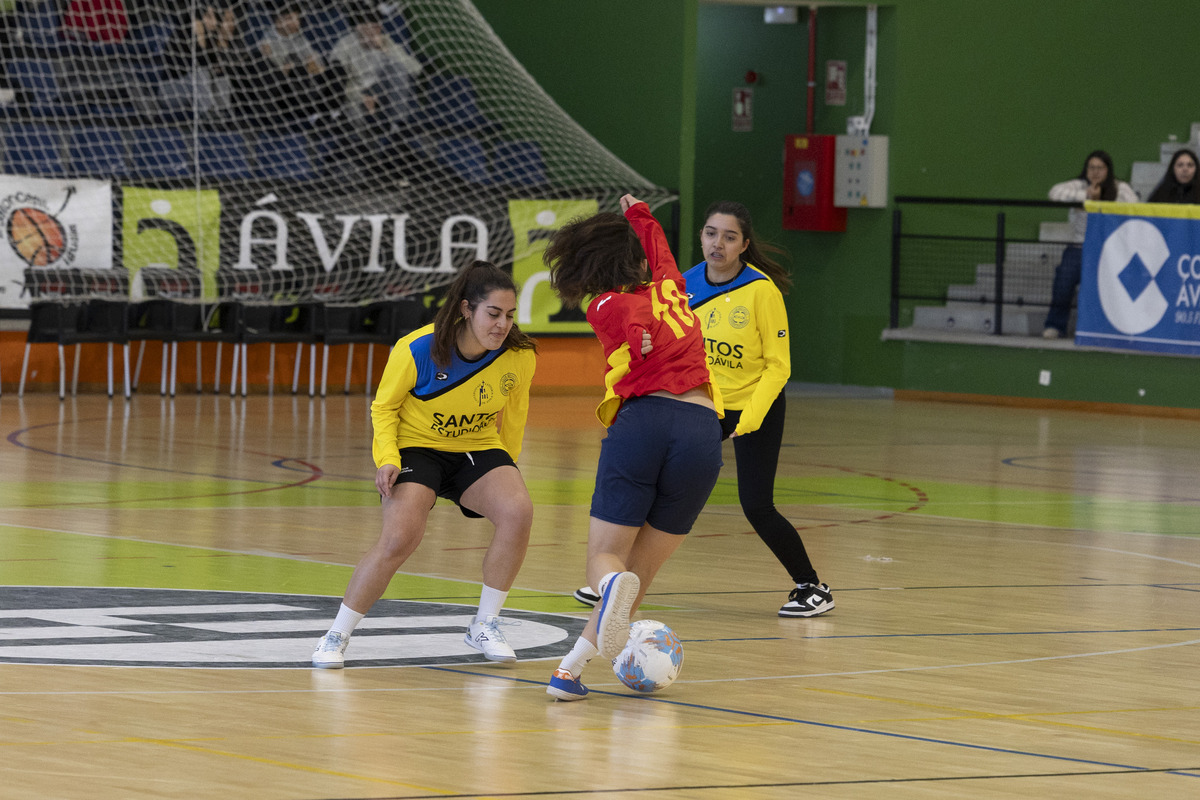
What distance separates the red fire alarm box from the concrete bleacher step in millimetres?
1449

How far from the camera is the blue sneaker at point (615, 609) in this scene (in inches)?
Answer: 212

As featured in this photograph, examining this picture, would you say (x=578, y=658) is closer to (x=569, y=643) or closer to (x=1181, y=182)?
(x=569, y=643)

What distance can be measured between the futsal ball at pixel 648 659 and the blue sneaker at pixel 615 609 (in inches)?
8.6

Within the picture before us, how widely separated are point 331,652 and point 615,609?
113 cm

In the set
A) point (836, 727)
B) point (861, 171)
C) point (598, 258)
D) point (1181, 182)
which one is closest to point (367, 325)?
point (861, 171)

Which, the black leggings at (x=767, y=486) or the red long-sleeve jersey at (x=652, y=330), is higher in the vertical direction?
the red long-sleeve jersey at (x=652, y=330)

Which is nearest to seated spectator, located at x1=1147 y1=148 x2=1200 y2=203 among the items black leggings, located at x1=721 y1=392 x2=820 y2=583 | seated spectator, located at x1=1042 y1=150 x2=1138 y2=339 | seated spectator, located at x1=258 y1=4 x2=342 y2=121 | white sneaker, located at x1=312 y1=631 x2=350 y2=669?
seated spectator, located at x1=1042 y1=150 x2=1138 y2=339

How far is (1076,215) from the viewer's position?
1920cm

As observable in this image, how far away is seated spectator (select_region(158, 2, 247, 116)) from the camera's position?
59.3ft

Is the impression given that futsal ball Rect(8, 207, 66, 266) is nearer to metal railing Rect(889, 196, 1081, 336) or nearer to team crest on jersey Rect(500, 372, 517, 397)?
metal railing Rect(889, 196, 1081, 336)

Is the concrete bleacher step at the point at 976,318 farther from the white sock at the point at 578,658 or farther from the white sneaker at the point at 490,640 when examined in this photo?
the white sock at the point at 578,658

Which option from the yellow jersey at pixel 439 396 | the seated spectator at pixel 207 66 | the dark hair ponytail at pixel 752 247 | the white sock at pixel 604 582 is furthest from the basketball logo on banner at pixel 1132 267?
the white sock at pixel 604 582

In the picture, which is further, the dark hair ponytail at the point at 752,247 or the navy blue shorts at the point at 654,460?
the dark hair ponytail at the point at 752,247

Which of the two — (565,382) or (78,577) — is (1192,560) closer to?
(78,577)
